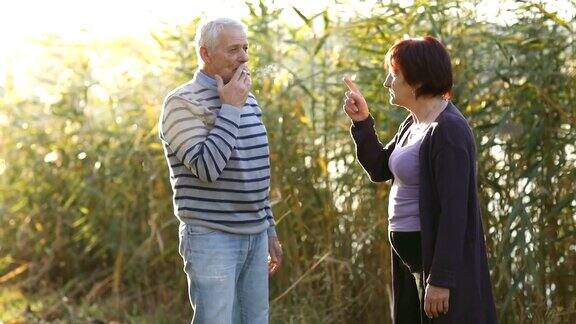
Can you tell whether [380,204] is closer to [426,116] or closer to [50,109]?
[426,116]

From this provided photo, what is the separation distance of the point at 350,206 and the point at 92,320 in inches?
69.4

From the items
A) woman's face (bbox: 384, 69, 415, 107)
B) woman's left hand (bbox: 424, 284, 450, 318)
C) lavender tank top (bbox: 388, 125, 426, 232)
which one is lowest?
woman's left hand (bbox: 424, 284, 450, 318)

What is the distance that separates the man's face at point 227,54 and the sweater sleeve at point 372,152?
0.43 m

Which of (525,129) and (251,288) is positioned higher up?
(525,129)

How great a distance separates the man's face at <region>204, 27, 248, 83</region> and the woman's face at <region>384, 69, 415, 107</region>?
1.54ft

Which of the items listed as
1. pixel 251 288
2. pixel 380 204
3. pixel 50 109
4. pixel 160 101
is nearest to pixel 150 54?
pixel 160 101

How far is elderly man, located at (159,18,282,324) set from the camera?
3.60m

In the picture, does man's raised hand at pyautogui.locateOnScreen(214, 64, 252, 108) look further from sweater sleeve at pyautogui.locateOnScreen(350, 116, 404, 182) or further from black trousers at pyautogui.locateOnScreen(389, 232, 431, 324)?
black trousers at pyautogui.locateOnScreen(389, 232, 431, 324)

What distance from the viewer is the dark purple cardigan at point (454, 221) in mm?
3316

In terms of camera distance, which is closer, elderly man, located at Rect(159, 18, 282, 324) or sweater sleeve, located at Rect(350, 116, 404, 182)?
elderly man, located at Rect(159, 18, 282, 324)

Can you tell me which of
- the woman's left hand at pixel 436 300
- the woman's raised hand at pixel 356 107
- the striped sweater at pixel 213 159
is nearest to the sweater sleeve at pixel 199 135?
the striped sweater at pixel 213 159

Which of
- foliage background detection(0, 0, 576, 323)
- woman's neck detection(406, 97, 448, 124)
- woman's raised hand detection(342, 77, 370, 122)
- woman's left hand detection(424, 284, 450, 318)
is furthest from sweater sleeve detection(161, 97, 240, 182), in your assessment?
foliage background detection(0, 0, 576, 323)

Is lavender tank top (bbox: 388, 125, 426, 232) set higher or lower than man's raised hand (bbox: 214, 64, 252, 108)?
lower

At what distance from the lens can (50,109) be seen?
280 inches
